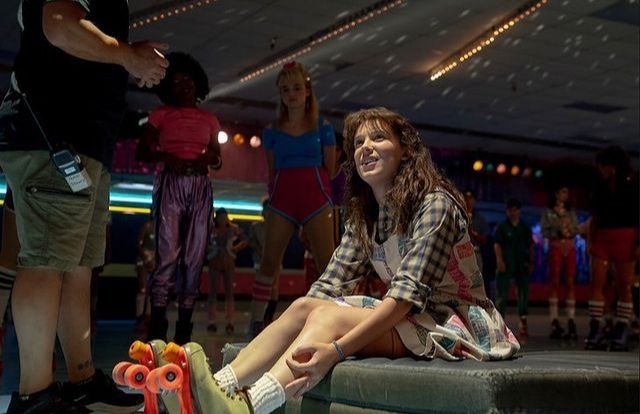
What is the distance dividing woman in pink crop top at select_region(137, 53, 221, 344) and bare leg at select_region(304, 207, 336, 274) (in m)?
0.57

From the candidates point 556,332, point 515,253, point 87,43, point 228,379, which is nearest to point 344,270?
point 228,379

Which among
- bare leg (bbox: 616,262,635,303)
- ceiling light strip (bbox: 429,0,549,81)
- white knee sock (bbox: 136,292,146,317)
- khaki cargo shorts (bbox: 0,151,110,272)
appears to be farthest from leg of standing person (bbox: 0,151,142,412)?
ceiling light strip (bbox: 429,0,549,81)

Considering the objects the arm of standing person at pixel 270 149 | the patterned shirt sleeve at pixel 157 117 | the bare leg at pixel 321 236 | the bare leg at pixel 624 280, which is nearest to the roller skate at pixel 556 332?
the bare leg at pixel 624 280

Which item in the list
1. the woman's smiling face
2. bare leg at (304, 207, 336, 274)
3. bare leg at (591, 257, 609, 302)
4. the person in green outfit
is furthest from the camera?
the person in green outfit

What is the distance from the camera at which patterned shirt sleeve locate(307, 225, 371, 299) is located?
2465 millimetres

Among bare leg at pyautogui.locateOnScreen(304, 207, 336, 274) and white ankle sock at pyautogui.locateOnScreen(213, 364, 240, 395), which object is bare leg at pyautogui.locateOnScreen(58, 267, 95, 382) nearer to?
white ankle sock at pyautogui.locateOnScreen(213, 364, 240, 395)

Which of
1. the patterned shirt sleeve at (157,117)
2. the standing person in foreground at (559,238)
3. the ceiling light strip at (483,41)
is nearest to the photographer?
the patterned shirt sleeve at (157,117)

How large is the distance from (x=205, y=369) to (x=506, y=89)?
892 cm

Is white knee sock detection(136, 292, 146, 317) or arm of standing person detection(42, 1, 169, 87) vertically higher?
arm of standing person detection(42, 1, 169, 87)

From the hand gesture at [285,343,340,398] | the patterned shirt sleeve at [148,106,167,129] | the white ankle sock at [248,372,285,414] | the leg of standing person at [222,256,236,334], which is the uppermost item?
the patterned shirt sleeve at [148,106,167,129]

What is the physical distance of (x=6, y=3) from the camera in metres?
7.21

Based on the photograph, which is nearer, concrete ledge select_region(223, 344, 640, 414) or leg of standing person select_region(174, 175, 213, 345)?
concrete ledge select_region(223, 344, 640, 414)

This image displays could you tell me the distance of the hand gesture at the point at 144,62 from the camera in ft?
7.59

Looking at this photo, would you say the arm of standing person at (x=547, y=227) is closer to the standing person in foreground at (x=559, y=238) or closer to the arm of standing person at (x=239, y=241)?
the standing person in foreground at (x=559, y=238)
